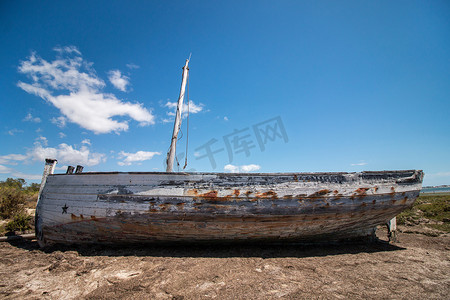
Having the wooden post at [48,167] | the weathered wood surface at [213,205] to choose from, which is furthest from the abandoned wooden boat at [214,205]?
the wooden post at [48,167]

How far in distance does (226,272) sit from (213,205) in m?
1.23

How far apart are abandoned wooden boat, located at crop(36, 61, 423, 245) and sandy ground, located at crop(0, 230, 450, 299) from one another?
0.42 metres

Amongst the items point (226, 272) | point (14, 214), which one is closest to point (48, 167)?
point (14, 214)

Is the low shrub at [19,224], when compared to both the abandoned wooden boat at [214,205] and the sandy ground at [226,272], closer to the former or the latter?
the sandy ground at [226,272]

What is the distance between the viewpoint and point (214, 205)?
396cm

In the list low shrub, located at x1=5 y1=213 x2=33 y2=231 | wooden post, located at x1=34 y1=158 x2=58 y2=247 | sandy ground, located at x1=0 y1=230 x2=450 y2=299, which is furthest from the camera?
low shrub, located at x1=5 y1=213 x2=33 y2=231

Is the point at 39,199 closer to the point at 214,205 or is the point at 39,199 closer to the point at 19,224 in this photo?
the point at 19,224

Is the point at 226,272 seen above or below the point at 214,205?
below

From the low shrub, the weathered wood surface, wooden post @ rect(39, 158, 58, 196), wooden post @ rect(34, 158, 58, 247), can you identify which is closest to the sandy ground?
wooden post @ rect(34, 158, 58, 247)

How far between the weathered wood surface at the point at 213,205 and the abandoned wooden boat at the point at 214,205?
0.02 meters

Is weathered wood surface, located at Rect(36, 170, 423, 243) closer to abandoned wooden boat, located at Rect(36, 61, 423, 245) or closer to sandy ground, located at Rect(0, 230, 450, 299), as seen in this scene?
abandoned wooden boat, located at Rect(36, 61, 423, 245)

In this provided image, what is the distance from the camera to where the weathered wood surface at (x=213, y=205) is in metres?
3.99

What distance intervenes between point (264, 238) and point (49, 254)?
472cm

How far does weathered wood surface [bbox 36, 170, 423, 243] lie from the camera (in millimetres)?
3992
